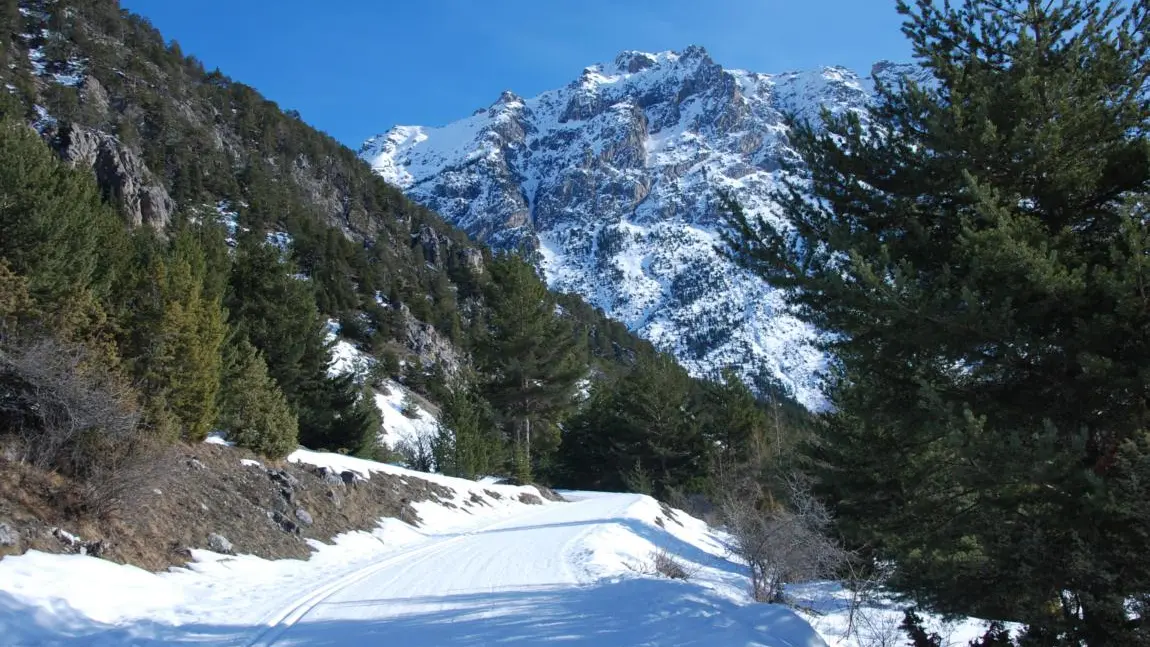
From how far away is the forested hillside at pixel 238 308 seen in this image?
10.4m

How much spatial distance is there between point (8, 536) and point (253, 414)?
7.86 m

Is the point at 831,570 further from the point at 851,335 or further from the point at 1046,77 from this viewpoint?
the point at 1046,77

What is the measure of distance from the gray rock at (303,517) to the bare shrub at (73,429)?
4.41 metres

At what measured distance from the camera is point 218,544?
9.95m

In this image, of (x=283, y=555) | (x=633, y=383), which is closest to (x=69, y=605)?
(x=283, y=555)

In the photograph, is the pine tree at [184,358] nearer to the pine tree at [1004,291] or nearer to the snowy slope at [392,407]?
the pine tree at [1004,291]

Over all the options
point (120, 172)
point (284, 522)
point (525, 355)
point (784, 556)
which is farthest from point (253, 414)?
point (120, 172)

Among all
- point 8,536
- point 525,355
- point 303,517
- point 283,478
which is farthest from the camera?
point 525,355

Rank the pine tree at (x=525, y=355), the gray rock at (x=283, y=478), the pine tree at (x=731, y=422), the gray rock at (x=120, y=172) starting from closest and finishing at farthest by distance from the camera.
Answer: the gray rock at (x=283, y=478), the pine tree at (x=525, y=355), the pine tree at (x=731, y=422), the gray rock at (x=120, y=172)

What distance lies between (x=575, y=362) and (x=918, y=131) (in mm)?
24226

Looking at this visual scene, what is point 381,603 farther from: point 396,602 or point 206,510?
point 206,510

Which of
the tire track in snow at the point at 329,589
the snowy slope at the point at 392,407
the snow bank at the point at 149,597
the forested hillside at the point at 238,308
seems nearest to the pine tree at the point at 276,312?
the forested hillside at the point at 238,308

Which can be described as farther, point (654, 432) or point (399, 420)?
point (399, 420)

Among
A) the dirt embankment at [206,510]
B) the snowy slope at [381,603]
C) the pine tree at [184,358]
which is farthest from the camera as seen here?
the pine tree at [184,358]
